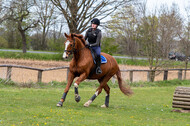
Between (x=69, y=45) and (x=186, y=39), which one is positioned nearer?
(x=69, y=45)

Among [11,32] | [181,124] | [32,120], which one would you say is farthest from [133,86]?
[11,32]

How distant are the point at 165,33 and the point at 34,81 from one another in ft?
36.0

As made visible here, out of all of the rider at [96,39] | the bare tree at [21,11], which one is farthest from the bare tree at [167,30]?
the bare tree at [21,11]

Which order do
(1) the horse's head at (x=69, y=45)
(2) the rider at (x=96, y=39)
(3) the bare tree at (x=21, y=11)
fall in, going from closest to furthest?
(1) the horse's head at (x=69, y=45) → (2) the rider at (x=96, y=39) → (3) the bare tree at (x=21, y=11)

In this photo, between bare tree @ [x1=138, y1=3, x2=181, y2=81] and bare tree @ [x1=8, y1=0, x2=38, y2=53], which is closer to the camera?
bare tree @ [x1=138, y1=3, x2=181, y2=81]

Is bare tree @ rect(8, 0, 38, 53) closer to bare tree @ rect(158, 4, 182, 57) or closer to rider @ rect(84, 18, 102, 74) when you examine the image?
bare tree @ rect(158, 4, 182, 57)

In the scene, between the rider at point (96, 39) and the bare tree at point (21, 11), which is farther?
the bare tree at point (21, 11)

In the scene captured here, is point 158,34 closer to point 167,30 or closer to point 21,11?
point 167,30

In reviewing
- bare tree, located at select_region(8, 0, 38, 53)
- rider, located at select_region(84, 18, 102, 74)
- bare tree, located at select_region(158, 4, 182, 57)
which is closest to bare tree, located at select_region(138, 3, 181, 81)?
bare tree, located at select_region(158, 4, 182, 57)

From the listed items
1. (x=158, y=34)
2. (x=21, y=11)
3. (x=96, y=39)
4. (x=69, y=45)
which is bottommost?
(x=69, y=45)

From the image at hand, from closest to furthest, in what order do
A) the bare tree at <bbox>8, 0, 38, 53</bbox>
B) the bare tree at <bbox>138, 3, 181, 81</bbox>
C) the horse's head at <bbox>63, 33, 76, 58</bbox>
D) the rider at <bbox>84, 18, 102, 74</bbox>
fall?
the horse's head at <bbox>63, 33, 76, 58</bbox> → the rider at <bbox>84, 18, 102, 74</bbox> → the bare tree at <bbox>138, 3, 181, 81</bbox> → the bare tree at <bbox>8, 0, 38, 53</bbox>

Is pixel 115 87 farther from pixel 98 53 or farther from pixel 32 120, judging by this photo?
pixel 32 120

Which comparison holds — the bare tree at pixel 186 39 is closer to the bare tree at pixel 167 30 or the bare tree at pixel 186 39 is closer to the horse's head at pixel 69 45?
the bare tree at pixel 167 30

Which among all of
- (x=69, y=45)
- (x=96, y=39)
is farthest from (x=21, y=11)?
(x=69, y=45)
